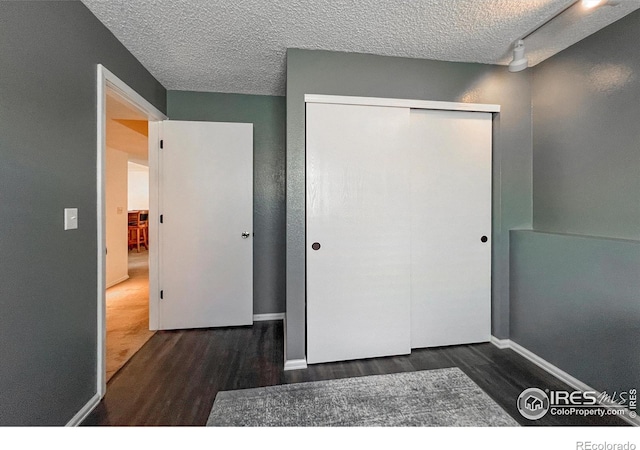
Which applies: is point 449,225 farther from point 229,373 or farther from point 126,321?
point 126,321

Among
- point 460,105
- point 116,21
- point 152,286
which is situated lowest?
point 152,286

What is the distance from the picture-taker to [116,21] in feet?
5.96

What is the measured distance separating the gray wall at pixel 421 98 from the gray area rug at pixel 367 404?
41 centimetres

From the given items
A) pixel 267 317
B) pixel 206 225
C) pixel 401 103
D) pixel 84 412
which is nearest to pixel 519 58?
pixel 401 103

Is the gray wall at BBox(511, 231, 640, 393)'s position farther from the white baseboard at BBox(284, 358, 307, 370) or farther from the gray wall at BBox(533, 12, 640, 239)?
the white baseboard at BBox(284, 358, 307, 370)

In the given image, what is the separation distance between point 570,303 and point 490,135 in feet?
4.71

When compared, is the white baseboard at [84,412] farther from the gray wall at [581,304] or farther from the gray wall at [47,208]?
the gray wall at [581,304]

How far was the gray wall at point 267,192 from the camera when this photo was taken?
120 inches

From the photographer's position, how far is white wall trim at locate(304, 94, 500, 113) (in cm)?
212

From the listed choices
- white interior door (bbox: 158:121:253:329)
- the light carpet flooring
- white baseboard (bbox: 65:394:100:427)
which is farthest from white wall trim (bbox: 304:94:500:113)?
the light carpet flooring

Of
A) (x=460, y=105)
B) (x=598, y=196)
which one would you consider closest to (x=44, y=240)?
(x=460, y=105)

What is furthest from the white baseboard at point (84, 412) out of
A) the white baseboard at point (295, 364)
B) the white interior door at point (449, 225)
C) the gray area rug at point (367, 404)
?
the white interior door at point (449, 225)

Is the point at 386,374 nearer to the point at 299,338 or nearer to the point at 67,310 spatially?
the point at 299,338

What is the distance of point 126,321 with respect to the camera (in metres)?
3.03
